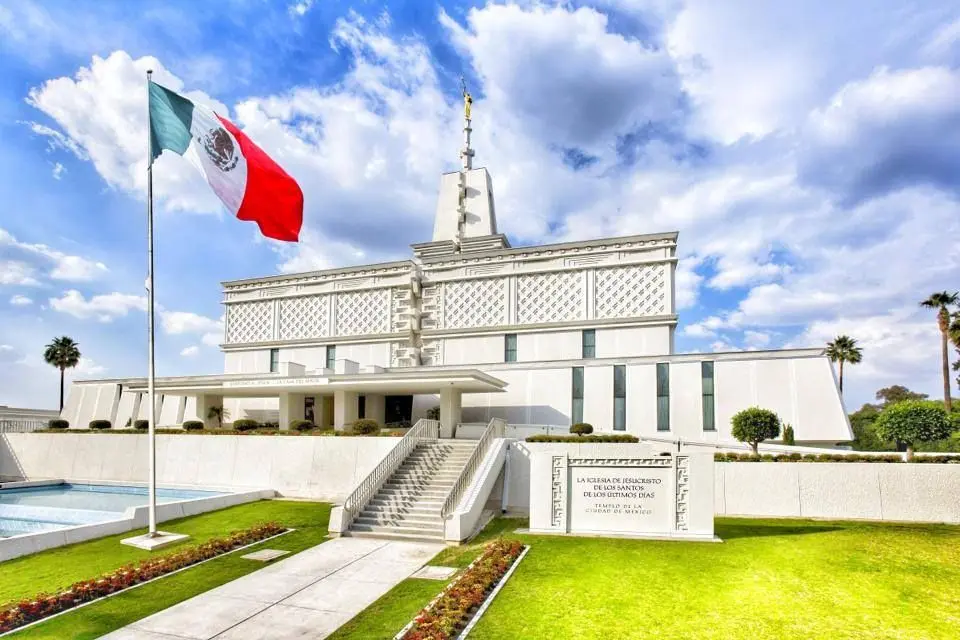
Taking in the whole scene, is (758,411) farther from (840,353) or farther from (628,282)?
(840,353)

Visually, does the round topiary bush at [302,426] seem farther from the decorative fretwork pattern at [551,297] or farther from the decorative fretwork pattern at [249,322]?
the decorative fretwork pattern at [249,322]

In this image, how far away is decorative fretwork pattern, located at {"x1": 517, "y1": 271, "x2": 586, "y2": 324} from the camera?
33.8 meters

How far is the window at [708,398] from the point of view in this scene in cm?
2694

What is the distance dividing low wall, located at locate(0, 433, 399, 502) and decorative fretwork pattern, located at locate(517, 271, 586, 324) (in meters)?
15.4

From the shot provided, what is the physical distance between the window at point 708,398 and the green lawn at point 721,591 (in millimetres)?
12441

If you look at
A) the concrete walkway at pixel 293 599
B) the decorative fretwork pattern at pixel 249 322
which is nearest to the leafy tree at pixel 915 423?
the concrete walkway at pixel 293 599

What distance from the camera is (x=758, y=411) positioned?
21.5 meters

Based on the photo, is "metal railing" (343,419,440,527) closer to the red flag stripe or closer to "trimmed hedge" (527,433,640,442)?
"trimmed hedge" (527,433,640,442)

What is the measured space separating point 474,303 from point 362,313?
8242 millimetres

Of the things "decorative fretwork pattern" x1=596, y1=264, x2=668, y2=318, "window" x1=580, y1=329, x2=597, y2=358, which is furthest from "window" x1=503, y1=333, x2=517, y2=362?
"decorative fretwork pattern" x1=596, y1=264, x2=668, y2=318

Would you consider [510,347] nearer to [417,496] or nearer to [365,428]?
[365,428]

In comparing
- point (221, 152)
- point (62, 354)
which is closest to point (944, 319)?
point (221, 152)

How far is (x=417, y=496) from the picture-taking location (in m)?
17.5

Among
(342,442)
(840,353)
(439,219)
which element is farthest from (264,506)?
(840,353)
